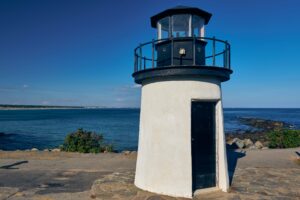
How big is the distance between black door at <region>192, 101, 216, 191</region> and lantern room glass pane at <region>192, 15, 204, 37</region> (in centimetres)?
200

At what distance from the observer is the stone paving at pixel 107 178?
748 centimetres

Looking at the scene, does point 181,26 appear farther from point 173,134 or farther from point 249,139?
point 249,139

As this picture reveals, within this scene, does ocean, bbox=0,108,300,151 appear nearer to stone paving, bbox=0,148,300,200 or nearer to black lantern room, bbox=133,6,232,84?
stone paving, bbox=0,148,300,200

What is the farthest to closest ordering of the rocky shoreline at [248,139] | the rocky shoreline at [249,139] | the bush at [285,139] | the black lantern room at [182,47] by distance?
the rocky shoreline at [249,139]
the rocky shoreline at [248,139]
the bush at [285,139]
the black lantern room at [182,47]

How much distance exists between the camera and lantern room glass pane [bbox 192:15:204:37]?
7.74 meters

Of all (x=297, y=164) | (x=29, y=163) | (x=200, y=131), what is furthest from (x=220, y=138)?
(x=29, y=163)

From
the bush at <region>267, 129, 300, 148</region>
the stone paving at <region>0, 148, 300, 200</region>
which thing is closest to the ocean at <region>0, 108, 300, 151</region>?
the bush at <region>267, 129, 300, 148</region>

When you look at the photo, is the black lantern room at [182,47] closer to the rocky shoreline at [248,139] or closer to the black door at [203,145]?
the black door at [203,145]

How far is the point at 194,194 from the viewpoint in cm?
745

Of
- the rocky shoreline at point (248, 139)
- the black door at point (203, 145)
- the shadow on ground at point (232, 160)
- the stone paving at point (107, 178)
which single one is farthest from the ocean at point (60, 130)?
the black door at point (203, 145)

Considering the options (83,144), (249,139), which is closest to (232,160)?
(83,144)

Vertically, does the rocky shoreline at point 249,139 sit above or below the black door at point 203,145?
below

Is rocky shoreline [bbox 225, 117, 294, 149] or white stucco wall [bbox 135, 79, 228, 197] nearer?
white stucco wall [bbox 135, 79, 228, 197]

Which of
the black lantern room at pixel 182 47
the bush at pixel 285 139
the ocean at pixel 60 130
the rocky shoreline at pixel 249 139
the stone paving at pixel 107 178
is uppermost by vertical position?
the black lantern room at pixel 182 47
